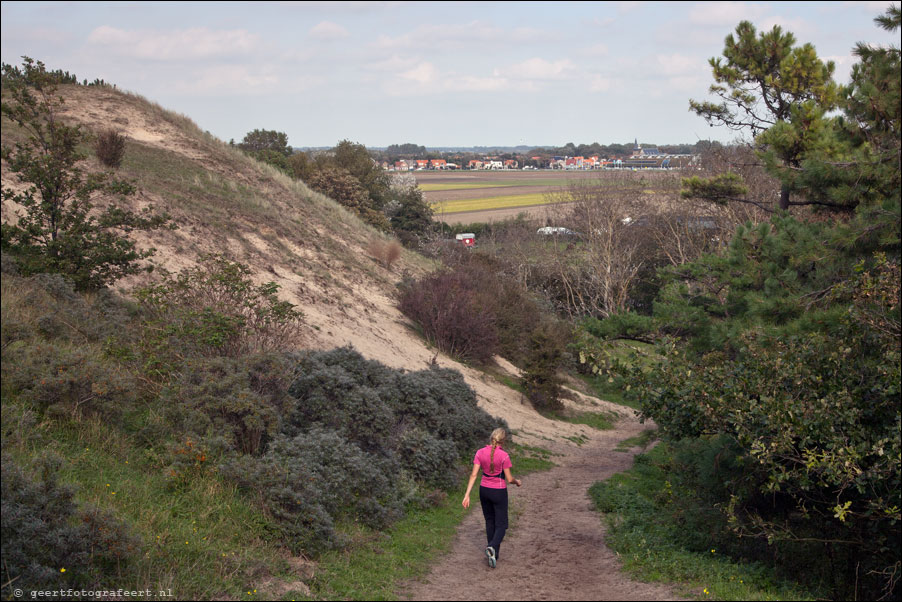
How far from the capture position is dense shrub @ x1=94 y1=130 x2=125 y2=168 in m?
22.3

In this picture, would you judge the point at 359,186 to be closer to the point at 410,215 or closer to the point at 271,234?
the point at 410,215

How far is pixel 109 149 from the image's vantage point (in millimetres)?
22484

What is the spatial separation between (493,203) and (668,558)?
91850 mm

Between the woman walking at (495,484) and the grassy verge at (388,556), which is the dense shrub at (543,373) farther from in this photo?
the woman walking at (495,484)

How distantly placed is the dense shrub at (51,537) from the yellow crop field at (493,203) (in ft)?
269

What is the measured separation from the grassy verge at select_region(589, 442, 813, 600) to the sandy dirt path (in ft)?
0.72

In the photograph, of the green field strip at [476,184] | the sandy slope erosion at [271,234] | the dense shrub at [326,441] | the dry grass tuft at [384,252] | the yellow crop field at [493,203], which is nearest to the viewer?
the dense shrub at [326,441]

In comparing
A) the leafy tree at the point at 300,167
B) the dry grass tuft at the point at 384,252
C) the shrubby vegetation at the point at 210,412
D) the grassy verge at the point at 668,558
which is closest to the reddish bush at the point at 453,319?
the dry grass tuft at the point at 384,252

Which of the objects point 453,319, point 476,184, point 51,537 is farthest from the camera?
point 476,184

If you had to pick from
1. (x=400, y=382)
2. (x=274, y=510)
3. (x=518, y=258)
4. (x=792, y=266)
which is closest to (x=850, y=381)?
(x=792, y=266)

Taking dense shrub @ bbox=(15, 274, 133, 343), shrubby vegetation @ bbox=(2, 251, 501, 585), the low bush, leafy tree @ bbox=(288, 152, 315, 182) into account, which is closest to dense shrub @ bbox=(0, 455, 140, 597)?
shrubby vegetation @ bbox=(2, 251, 501, 585)

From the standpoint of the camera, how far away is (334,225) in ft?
104

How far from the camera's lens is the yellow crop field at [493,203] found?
91312 mm

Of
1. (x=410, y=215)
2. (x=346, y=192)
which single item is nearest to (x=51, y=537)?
(x=346, y=192)
